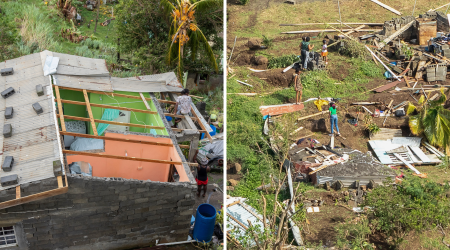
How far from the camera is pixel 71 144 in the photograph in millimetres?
12930

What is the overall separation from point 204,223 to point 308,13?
679 inches

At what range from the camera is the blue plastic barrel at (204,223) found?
10180mm

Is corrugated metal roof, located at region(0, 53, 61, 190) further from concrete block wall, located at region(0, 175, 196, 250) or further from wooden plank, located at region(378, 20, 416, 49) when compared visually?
wooden plank, located at region(378, 20, 416, 49)

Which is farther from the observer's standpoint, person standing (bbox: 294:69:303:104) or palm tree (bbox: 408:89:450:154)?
person standing (bbox: 294:69:303:104)

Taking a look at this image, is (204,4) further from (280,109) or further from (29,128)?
(29,128)

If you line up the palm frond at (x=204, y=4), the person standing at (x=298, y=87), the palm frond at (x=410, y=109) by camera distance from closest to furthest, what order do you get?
1. the palm frond at (x=204, y=4)
2. the palm frond at (x=410, y=109)
3. the person standing at (x=298, y=87)

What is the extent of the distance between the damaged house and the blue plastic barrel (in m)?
0.30

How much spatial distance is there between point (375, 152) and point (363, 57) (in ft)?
23.5

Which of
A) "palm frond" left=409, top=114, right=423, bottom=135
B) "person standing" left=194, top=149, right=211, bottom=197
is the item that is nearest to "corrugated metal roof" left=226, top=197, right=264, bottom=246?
"person standing" left=194, top=149, right=211, bottom=197

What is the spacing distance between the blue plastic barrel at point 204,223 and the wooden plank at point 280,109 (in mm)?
5592

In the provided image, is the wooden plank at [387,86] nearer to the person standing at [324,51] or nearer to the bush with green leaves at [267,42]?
the person standing at [324,51]

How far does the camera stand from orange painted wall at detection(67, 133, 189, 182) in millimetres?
11021

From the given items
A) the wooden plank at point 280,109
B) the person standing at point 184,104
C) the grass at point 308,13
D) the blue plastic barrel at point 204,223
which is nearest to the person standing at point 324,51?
the grass at point 308,13

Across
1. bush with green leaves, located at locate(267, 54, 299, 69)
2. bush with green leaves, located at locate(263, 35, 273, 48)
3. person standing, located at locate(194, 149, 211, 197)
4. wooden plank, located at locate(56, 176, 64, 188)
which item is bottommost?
person standing, located at locate(194, 149, 211, 197)
